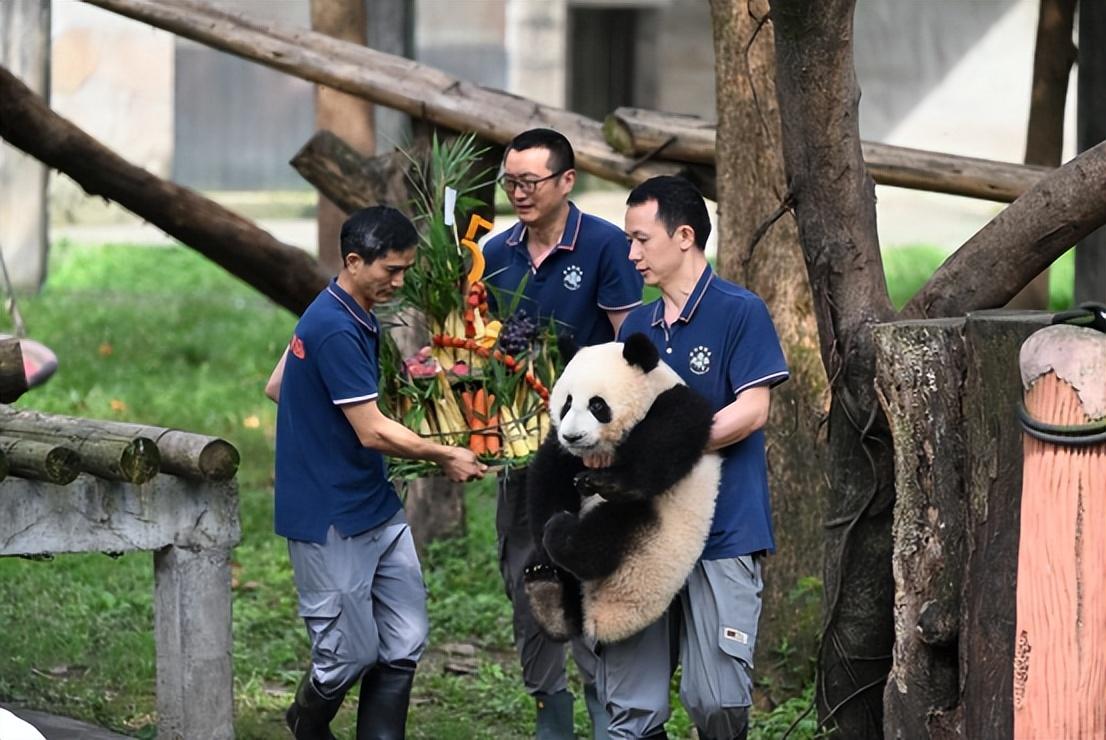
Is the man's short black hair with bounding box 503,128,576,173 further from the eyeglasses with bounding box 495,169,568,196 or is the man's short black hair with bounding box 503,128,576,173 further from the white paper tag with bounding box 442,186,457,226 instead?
the white paper tag with bounding box 442,186,457,226

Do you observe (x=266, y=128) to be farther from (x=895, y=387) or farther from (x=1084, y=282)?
(x=895, y=387)

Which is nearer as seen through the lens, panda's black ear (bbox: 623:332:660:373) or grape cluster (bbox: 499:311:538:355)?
panda's black ear (bbox: 623:332:660:373)

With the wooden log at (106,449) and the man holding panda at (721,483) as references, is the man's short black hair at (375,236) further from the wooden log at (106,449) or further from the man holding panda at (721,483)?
the wooden log at (106,449)

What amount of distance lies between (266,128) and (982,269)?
16.1 meters

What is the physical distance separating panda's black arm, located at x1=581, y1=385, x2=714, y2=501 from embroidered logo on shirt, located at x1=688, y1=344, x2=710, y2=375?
0.17 m

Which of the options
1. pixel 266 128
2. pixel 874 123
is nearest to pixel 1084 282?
pixel 874 123

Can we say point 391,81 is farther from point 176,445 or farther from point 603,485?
point 603,485

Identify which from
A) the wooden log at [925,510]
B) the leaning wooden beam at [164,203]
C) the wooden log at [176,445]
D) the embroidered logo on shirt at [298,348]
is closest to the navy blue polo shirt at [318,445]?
the embroidered logo on shirt at [298,348]

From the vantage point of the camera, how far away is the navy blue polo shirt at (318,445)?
14.5ft

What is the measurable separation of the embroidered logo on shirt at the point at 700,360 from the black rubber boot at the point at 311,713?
1.34 m

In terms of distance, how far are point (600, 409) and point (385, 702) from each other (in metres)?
1.25

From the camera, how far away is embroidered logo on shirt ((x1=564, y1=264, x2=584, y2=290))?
4.90 m

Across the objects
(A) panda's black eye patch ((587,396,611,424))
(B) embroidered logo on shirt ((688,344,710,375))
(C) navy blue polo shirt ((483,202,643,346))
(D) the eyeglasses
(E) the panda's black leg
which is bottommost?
(E) the panda's black leg

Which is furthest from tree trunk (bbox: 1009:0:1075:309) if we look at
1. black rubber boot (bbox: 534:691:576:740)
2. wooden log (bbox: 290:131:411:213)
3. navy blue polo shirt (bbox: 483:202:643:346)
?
black rubber boot (bbox: 534:691:576:740)
